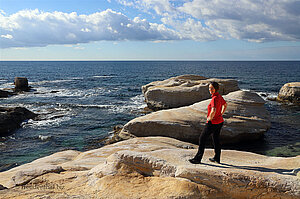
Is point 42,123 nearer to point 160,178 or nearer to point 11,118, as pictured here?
point 11,118

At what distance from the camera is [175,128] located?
1444cm

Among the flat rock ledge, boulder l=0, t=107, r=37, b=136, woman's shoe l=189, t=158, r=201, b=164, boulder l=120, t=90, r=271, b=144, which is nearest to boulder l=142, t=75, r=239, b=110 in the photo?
boulder l=120, t=90, r=271, b=144

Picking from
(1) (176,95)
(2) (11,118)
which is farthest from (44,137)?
(1) (176,95)

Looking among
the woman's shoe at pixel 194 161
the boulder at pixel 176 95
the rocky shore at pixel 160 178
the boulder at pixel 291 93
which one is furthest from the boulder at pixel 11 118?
the boulder at pixel 291 93

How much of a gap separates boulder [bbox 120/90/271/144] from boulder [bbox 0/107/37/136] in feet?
34.7

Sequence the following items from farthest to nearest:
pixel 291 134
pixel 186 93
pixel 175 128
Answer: pixel 186 93, pixel 291 134, pixel 175 128

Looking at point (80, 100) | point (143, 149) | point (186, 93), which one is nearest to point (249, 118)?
point (143, 149)

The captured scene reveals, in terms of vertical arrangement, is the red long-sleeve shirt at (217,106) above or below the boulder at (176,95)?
above

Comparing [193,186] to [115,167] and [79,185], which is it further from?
[79,185]

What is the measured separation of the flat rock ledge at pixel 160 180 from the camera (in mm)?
5090

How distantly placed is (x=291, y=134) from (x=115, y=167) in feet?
52.6

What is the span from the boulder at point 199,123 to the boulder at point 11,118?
1059 centimetres

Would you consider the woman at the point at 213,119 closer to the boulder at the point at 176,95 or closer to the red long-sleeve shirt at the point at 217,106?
the red long-sleeve shirt at the point at 217,106

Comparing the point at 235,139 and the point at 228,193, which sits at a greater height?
the point at 228,193
